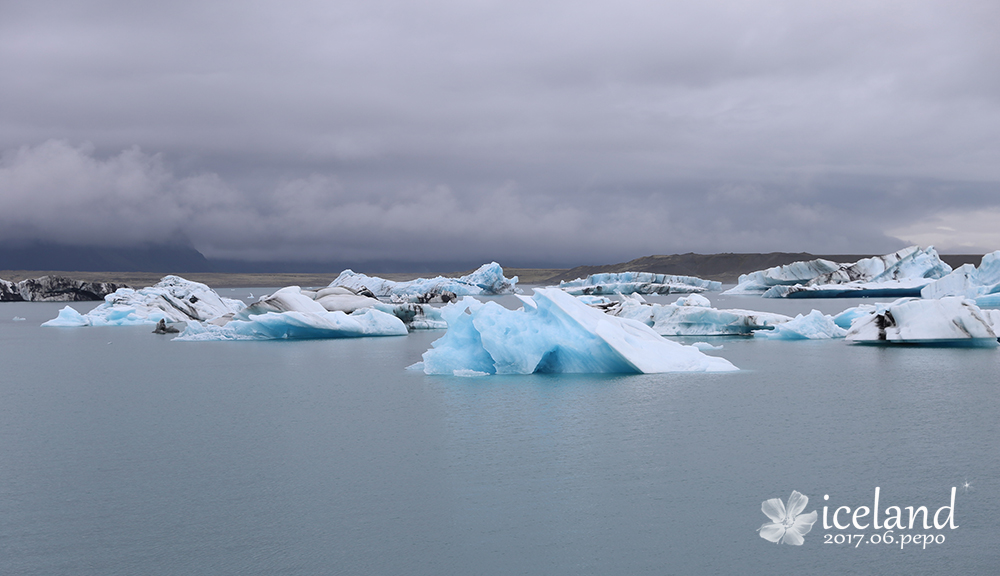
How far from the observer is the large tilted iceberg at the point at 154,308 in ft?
85.3

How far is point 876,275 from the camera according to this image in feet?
123

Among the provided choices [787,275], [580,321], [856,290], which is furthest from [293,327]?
[787,275]

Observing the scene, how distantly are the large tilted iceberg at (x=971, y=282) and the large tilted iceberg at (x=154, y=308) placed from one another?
85.6 ft

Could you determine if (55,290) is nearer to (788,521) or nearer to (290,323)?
(290,323)

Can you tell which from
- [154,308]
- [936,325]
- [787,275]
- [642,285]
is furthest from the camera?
[642,285]

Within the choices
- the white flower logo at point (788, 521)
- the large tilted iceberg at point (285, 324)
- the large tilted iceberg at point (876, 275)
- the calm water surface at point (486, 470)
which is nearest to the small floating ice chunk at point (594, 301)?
the large tilted iceberg at point (285, 324)

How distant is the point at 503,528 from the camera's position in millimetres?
4465

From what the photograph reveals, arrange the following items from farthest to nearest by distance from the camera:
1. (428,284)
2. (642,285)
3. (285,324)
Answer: (642,285)
(428,284)
(285,324)

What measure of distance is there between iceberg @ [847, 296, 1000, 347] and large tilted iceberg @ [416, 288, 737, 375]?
16.8 ft

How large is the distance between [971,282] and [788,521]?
1180 inches

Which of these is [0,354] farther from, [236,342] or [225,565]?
[225,565]

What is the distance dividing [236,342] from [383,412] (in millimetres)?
11180

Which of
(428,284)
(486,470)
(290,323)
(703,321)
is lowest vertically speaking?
(486,470)

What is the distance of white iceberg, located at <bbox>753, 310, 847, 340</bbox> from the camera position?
16.9 m
